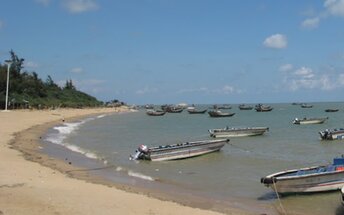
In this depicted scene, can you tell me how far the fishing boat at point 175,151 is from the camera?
25.9m

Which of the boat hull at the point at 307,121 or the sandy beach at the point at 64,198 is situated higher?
the boat hull at the point at 307,121

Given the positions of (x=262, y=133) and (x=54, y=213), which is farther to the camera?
(x=262, y=133)

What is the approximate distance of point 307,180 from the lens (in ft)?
52.2

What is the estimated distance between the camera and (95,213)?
35.4 ft

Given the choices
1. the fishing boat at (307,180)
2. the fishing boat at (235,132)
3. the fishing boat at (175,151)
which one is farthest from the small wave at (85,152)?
the fishing boat at (235,132)

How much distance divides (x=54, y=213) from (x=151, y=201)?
371 centimetres

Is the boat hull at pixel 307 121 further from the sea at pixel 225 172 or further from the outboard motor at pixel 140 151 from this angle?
the outboard motor at pixel 140 151

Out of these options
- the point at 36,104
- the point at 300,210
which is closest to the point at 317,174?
the point at 300,210

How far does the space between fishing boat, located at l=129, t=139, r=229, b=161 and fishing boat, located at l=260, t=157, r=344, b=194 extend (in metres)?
11.1

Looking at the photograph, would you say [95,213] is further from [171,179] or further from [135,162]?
[135,162]

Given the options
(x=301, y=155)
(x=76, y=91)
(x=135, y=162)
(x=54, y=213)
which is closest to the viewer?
(x=54, y=213)

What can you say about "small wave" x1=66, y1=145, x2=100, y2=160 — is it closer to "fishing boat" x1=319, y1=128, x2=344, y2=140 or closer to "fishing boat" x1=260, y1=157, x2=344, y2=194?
"fishing boat" x1=260, y1=157, x2=344, y2=194

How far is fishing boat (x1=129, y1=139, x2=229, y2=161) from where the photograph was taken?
1019 inches

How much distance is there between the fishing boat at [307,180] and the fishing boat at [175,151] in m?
11.1
